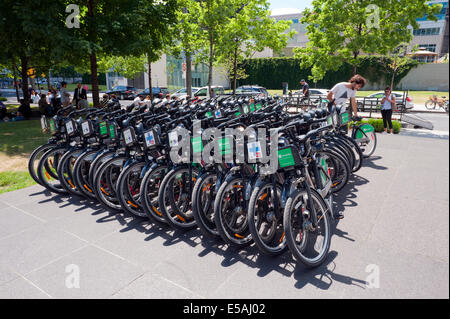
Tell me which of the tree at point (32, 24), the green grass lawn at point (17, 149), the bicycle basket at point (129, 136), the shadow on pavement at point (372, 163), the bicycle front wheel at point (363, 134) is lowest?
the green grass lawn at point (17, 149)

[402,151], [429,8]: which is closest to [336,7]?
[429,8]

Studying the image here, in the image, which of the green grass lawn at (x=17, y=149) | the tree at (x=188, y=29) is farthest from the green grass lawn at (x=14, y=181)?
the tree at (x=188, y=29)

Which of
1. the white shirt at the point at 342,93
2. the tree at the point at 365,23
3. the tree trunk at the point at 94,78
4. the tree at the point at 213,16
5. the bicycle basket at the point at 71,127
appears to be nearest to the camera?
the bicycle basket at the point at 71,127

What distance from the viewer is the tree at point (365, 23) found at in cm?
931

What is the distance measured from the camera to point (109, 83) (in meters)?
43.5

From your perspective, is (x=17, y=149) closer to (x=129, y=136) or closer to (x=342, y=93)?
(x=129, y=136)

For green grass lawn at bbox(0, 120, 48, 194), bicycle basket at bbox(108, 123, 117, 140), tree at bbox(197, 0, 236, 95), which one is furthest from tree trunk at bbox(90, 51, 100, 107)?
bicycle basket at bbox(108, 123, 117, 140)

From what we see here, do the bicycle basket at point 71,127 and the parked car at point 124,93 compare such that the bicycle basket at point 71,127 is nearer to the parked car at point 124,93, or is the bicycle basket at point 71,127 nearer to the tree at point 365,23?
the tree at point 365,23

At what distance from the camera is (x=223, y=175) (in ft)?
12.0

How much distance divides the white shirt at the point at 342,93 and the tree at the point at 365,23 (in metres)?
4.20

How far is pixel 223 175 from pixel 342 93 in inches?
157

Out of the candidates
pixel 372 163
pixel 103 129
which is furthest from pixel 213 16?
pixel 103 129

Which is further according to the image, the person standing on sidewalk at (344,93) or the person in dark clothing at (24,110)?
the person in dark clothing at (24,110)
